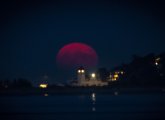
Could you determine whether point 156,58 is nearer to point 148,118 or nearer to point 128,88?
point 128,88

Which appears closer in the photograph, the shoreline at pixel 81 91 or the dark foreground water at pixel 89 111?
the dark foreground water at pixel 89 111

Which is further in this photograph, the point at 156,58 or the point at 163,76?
the point at 156,58

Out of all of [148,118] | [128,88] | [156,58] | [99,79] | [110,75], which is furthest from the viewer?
[110,75]

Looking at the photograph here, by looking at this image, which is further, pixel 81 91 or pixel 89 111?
pixel 81 91

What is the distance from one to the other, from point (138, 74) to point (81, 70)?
19772 mm

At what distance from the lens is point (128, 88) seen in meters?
113

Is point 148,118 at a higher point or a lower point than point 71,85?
lower

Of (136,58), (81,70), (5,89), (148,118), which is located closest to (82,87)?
(81,70)

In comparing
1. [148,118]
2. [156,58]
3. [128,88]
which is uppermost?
[156,58]

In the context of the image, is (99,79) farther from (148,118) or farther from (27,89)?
(148,118)

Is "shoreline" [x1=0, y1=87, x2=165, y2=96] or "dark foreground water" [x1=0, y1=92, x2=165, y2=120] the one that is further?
"shoreline" [x1=0, y1=87, x2=165, y2=96]

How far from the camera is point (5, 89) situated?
14012cm

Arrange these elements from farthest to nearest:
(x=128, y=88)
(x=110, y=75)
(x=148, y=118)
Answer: (x=110, y=75), (x=128, y=88), (x=148, y=118)

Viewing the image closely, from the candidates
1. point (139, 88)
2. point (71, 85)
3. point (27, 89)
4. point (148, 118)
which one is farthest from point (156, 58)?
point (148, 118)
